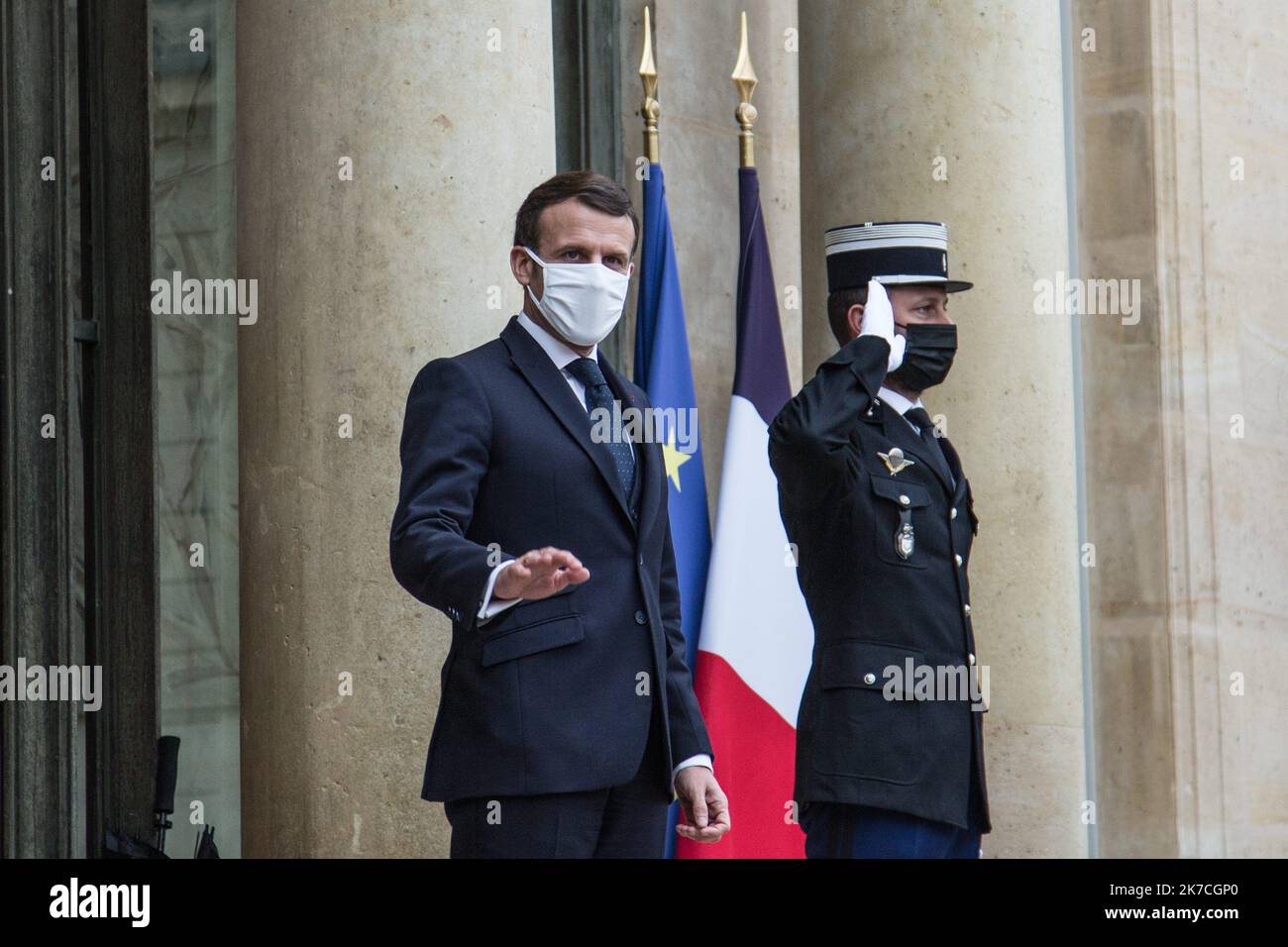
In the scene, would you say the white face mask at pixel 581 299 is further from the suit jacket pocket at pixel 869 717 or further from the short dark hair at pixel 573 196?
the suit jacket pocket at pixel 869 717

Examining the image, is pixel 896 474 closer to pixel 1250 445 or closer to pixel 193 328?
pixel 193 328

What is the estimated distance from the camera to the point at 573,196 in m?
5.39

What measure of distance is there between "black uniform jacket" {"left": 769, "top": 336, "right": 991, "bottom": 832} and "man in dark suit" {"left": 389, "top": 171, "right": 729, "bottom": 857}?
2.37ft

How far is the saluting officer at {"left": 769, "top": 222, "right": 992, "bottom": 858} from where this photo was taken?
594cm

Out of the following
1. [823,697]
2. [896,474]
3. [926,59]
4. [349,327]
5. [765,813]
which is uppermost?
[926,59]

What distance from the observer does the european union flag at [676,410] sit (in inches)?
312

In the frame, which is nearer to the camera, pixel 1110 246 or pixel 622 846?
pixel 622 846

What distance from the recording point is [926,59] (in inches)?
322

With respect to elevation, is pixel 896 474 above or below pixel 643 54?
below

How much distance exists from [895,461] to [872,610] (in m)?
0.41

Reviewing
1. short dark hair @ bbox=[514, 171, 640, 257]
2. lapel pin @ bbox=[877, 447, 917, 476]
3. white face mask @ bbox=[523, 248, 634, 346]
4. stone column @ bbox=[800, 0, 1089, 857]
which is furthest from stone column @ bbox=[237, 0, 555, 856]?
stone column @ bbox=[800, 0, 1089, 857]

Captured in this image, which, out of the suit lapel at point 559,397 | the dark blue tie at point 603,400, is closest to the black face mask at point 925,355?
the dark blue tie at point 603,400

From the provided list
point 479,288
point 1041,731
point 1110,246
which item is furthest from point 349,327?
point 1110,246

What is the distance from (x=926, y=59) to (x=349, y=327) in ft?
9.13
